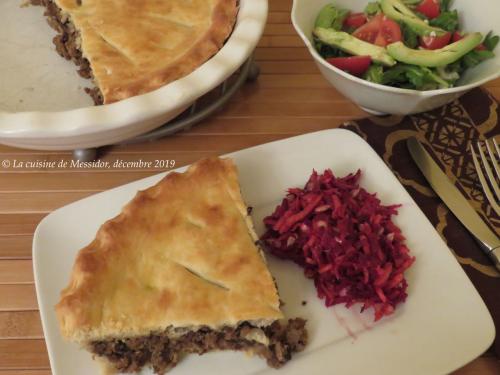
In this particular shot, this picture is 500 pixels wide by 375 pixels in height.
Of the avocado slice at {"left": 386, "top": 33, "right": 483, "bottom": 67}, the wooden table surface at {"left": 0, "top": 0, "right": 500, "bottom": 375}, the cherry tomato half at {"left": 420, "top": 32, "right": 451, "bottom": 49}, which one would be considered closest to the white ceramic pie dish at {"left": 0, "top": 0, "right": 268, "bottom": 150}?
the wooden table surface at {"left": 0, "top": 0, "right": 500, "bottom": 375}

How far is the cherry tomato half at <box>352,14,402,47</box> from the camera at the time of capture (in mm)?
1882

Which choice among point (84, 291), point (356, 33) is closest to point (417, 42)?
point (356, 33)

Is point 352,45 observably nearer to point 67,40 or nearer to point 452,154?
point 452,154

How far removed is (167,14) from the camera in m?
2.08

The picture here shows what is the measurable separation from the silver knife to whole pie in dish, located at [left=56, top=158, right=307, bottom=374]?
642 mm

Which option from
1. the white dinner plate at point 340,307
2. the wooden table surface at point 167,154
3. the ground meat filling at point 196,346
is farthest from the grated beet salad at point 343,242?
the wooden table surface at point 167,154

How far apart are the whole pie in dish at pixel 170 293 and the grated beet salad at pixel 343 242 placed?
0.39 feet

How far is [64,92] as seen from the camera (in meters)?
2.05

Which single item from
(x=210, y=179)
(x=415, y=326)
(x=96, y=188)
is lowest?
(x=96, y=188)

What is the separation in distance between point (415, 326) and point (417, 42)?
108 cm

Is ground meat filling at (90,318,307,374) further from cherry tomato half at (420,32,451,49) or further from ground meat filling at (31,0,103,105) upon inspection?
cherry tomato half at (420,32,451,49)

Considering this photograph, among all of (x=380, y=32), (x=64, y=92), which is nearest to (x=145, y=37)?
(x=64, y=92)

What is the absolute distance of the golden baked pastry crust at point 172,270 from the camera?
51.2 inches

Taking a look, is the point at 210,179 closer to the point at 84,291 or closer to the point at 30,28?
the point at 84,291
